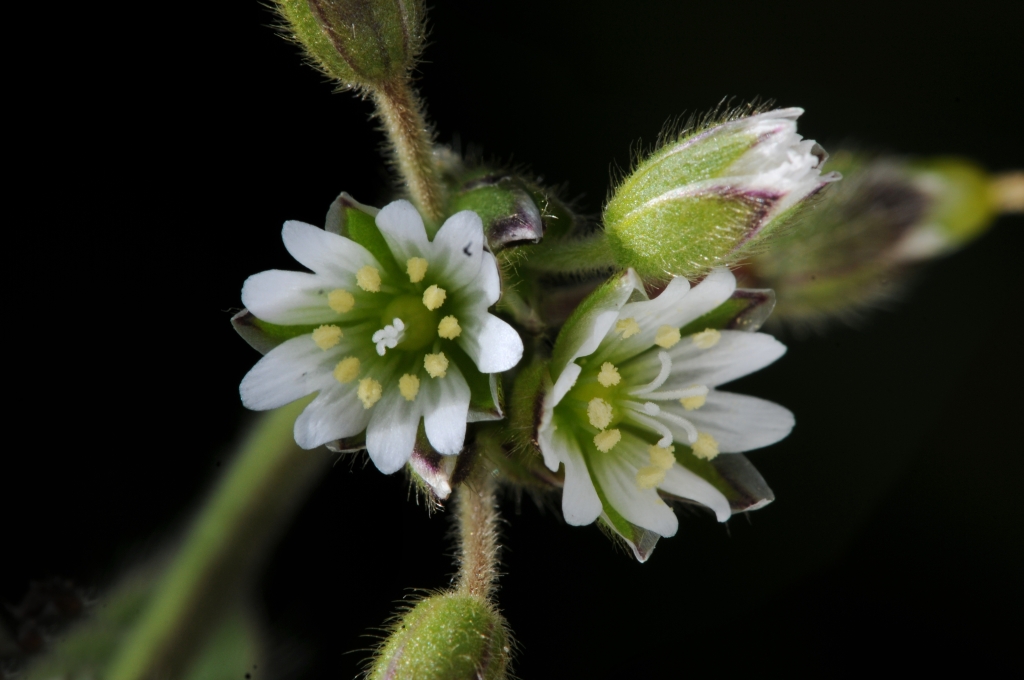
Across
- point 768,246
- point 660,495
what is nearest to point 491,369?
point 660,495

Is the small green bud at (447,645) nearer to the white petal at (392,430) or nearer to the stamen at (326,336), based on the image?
the white petal at (392,430)

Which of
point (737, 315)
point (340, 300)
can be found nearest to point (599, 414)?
point (737, 315)

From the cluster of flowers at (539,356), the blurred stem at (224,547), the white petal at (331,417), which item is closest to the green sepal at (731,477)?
the cluster of flowers at (539,356)

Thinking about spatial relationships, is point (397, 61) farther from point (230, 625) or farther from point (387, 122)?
point (230, 625)

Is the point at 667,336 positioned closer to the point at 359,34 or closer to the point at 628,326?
the point at 628,326

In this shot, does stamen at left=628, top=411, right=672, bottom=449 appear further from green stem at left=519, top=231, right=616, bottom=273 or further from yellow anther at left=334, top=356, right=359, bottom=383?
yellow anther at left=334, top=356, right=359, bottom=383

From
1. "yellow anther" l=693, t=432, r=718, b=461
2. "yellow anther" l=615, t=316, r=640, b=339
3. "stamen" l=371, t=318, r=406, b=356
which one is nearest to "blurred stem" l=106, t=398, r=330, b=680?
"stamen" l=371, t=318, r=406, b=356
